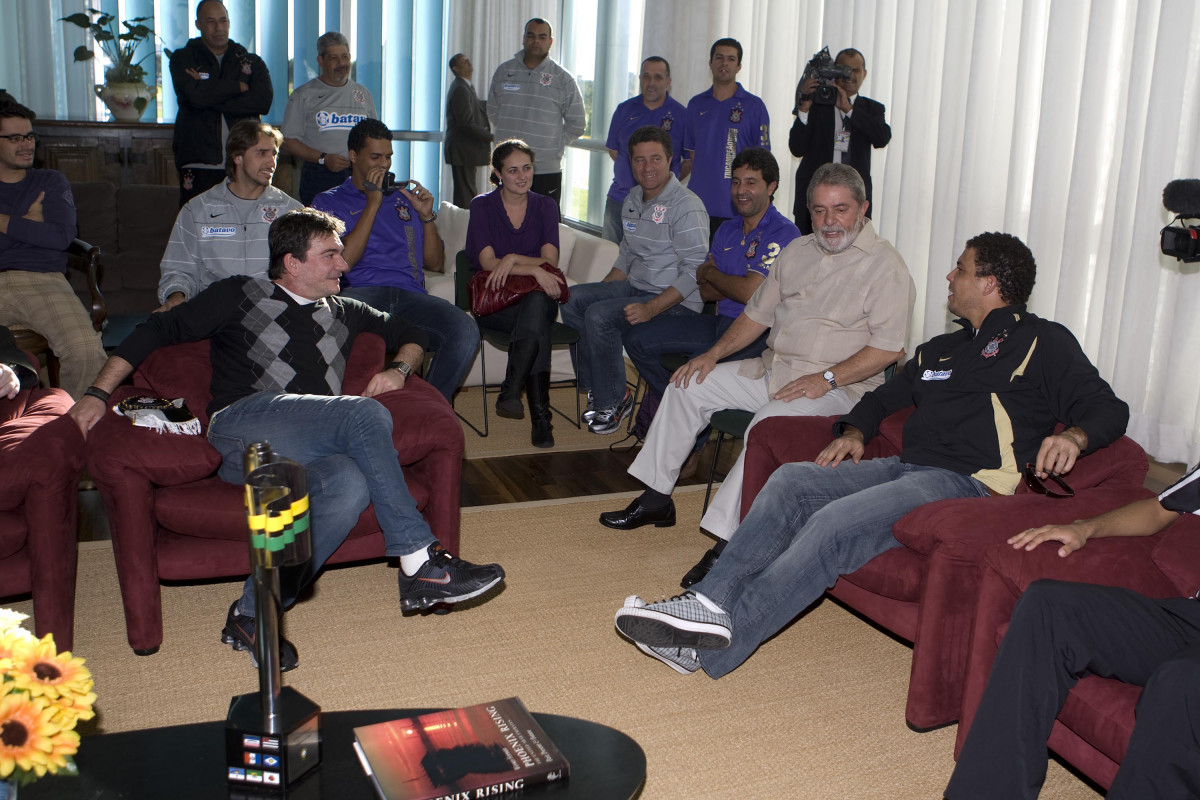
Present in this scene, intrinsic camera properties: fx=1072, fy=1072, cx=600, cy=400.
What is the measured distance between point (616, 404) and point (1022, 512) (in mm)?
2328

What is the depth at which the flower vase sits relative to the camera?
277 inches

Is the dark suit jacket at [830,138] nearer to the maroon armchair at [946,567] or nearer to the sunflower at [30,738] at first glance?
the maroon armchair at [946,567]

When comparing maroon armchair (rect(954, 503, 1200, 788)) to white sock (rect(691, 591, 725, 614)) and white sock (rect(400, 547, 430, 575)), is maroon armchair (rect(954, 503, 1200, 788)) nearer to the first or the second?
white sock (rect(691, 591, 725, 614))

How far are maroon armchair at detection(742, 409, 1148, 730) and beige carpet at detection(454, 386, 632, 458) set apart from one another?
1943mm

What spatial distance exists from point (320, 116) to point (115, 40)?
222 cm

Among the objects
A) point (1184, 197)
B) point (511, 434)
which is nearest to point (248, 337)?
point (511, 434)

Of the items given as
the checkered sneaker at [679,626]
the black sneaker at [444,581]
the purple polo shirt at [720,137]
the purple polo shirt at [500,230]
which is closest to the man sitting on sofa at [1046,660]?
the checkered sneaker at [679,626]

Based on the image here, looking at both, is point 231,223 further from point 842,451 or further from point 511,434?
point 842,451

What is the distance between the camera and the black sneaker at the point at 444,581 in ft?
9.16

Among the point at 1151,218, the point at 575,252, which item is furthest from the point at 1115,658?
the point at 575,252

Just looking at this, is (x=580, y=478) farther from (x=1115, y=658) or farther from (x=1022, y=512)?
(x=1115, y=658)

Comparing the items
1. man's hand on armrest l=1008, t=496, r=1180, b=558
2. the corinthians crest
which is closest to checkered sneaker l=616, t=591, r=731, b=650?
man's hand on armrest l=1008, t=496, r=1180, b=558

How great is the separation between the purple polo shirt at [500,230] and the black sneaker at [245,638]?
2.29 metres

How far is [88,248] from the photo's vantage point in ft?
14.4
